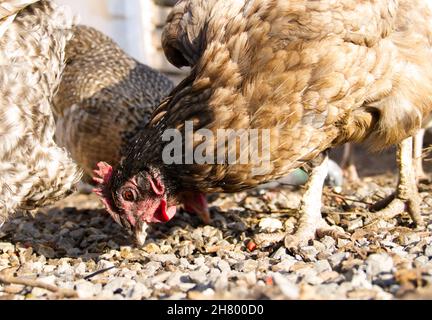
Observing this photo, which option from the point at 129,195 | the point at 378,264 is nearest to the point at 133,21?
the point at 129,195

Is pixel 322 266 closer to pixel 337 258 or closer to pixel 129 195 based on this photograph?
pixel 337 258

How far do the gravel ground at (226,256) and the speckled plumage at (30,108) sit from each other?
1.35 feet

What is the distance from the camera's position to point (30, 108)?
124 inches

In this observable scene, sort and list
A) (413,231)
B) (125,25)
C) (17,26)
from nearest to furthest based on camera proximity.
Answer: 1. (17,26)
2. (413,231)
3. (125,25)

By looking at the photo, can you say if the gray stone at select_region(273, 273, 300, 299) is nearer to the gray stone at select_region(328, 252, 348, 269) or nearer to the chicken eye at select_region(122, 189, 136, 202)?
the gray stone at select_region(328, 252, 348, 269)

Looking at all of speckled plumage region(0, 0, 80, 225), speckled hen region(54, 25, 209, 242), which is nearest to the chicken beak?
speckled plumage region(0, 0, 80, 225)

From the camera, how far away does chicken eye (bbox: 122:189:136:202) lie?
11.3 feet

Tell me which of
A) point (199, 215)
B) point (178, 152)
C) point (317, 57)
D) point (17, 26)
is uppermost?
point (17, 26)

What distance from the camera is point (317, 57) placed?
9.84ft

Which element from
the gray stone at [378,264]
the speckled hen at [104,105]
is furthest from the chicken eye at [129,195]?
the gray stone at [378,264]
